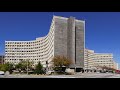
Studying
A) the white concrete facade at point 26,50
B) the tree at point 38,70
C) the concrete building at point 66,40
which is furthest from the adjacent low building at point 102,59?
the tree at point 38,70

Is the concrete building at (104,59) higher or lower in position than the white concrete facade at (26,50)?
lower

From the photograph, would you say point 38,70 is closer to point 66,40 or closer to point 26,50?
point 66,40

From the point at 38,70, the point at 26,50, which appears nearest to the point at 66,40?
the point at 38,70

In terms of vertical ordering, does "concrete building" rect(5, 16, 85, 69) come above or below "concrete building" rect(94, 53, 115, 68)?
above

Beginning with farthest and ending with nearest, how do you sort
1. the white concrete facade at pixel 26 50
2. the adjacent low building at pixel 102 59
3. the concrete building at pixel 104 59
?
the concrete building at pixel 104 59
the adjacent low building at pixel 102 59
the white concrete facade at pixel 26 50

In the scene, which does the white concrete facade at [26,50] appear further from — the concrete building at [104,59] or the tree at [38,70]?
the concrete building at [104,59]

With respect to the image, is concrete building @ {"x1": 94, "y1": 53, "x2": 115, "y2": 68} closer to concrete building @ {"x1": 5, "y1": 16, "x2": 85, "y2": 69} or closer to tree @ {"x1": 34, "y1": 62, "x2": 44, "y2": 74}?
concrete building @ {"x1": 5, "y1": 16, "x2": 85, "y2": 69}

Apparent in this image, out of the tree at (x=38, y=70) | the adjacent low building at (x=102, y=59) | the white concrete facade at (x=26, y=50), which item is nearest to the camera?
the tree at (x=38, y=70)

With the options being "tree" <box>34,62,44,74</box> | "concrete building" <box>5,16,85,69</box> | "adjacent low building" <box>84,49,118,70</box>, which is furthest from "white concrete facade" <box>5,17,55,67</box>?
"adjacent low building" <box>84,49,118,70</box>

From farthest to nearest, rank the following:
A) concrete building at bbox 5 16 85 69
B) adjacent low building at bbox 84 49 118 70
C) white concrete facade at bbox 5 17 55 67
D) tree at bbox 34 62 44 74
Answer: adjacent low building at bbox 84 49 118 70
white concrete facade at bbox 5 17 55 67
concrete building at bbox 5 16 85 69
tree at bbox 34 62 44 74

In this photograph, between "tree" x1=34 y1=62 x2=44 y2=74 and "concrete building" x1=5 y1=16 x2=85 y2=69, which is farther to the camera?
"concrete building" x1=5 y1=16 x2=85 y2=69
